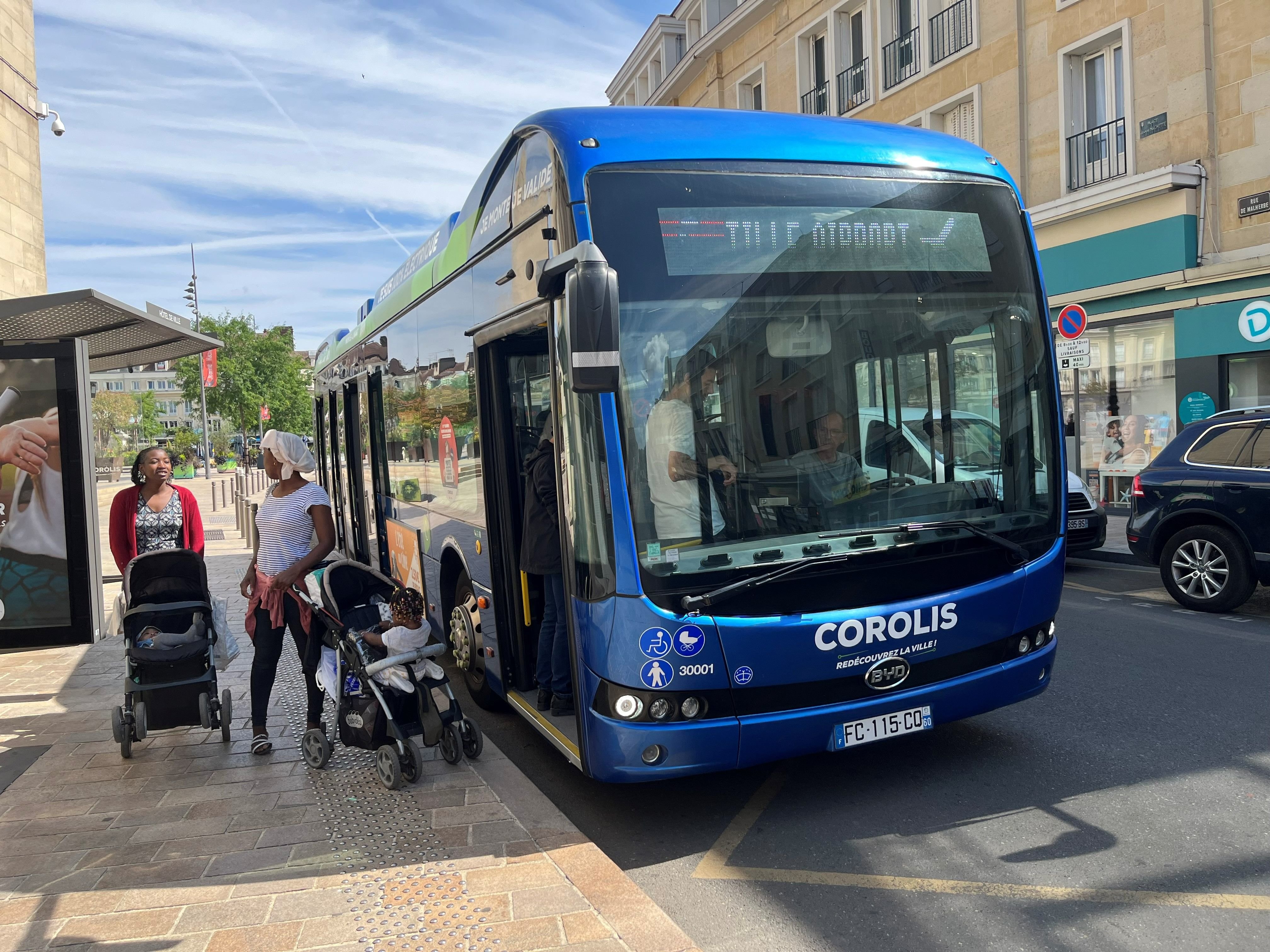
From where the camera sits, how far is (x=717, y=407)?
14.2 feet

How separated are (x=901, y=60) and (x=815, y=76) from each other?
400 centimetres

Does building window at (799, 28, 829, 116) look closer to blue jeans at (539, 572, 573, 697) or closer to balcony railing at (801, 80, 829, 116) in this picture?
balcony railing at (801, 80, 829, 116)

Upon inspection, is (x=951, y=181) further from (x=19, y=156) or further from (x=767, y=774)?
(x=19, y=156)

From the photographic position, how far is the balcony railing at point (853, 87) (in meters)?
24.1

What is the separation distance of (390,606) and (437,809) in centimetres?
113

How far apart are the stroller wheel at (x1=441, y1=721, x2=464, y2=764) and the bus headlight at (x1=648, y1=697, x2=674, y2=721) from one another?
1467mm

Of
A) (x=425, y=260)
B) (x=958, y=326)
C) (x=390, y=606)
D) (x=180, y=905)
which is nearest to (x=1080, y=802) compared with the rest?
(x=958, y=326)

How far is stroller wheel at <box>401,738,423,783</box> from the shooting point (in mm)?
5039

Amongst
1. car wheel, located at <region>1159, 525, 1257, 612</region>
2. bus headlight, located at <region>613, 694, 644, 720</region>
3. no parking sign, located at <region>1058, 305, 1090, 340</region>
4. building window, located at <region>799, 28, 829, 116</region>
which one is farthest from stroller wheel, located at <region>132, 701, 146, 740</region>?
building window, located at <region>799, 28, 829, 116</region>

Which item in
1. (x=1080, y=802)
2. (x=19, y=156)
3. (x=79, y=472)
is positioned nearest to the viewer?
(x=1080, y=802)

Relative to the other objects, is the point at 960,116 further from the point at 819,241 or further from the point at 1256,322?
the point at 819,241

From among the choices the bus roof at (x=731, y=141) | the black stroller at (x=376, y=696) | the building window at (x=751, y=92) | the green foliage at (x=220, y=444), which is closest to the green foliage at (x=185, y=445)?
the green foliage at (x=220, y=444)

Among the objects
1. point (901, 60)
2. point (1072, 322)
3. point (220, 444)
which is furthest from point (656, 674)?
point (220, 444)

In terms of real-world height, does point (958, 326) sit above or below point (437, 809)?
above
